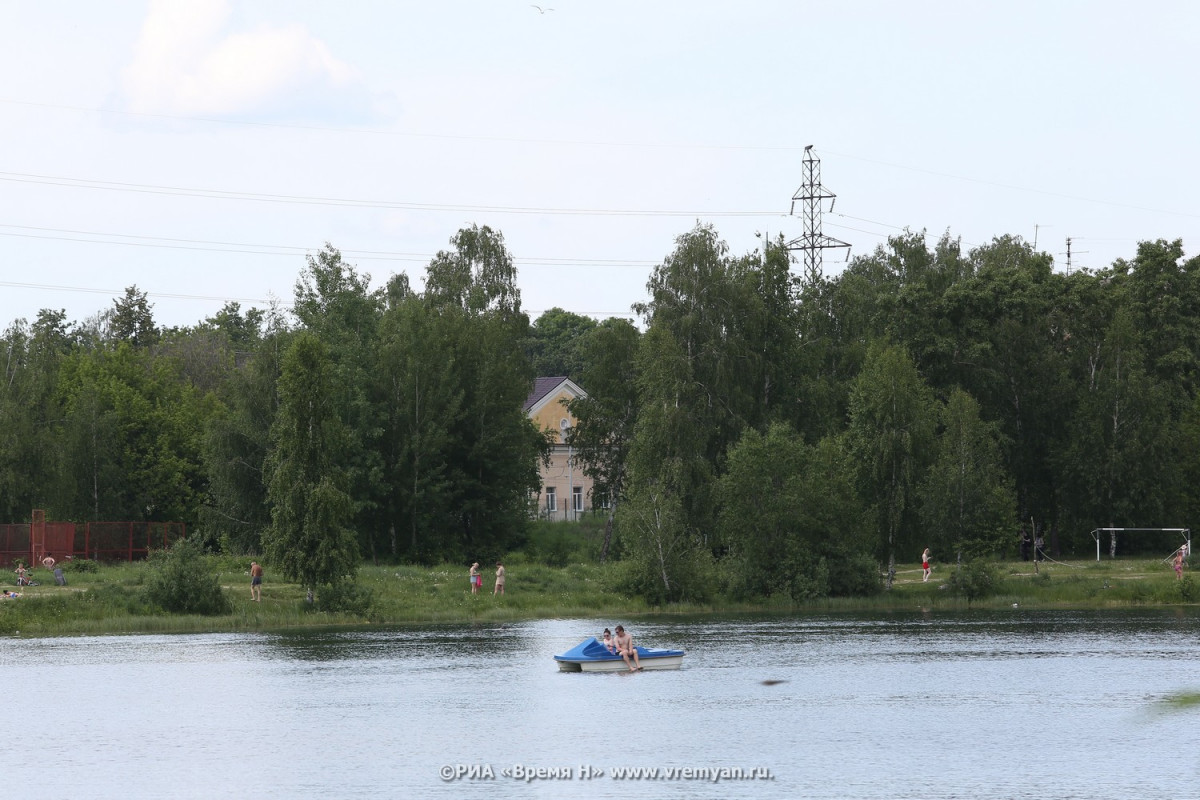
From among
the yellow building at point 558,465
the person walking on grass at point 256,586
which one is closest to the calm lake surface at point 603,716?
the person walking on grass at point 256,586

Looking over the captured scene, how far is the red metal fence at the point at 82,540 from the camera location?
67000 mm

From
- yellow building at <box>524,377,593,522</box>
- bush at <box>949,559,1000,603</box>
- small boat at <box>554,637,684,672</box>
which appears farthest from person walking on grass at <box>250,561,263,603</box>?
yellow building at <box>524,377,593,522</box>

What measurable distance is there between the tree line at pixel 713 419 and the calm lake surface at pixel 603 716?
13.5 meters

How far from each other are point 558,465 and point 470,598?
54.2 m

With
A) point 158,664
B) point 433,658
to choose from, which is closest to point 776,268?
point 433,658

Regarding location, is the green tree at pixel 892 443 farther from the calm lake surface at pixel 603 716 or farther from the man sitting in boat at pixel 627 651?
the man sitting in boat at pixel 627 651

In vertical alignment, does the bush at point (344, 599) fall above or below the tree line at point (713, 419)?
below

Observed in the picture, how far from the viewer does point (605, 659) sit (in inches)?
1801

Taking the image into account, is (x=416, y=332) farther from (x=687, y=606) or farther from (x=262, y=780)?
(x=262, y=780)

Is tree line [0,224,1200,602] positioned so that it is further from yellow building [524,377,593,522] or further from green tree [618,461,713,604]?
yellow building [524,377,593,522]

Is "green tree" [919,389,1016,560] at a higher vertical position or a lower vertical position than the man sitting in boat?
higher

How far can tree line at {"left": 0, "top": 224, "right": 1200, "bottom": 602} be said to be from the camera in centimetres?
6925

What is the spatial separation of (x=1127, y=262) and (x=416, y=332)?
4574cm

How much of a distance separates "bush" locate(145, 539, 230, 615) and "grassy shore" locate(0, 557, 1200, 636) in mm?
494
